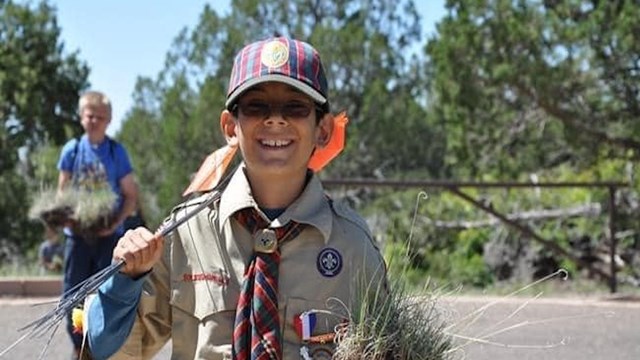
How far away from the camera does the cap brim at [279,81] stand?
2703mm

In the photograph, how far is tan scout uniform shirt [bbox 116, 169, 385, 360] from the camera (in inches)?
104

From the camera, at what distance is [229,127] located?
9.50ft

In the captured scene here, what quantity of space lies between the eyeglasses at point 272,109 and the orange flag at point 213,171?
22cm

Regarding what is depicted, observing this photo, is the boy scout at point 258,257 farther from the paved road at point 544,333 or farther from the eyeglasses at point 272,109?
the paved road at point 544,333

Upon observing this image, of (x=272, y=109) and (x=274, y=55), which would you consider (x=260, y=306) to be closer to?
(x=272, y=109)

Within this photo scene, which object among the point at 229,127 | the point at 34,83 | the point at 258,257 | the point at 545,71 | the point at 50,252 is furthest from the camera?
the point at 34,83

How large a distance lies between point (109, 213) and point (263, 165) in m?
4.51

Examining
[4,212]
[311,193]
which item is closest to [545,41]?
[311,193]

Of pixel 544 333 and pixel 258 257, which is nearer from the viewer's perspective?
pixel 258 257

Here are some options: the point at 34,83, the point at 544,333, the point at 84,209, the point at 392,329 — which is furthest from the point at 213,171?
the point at 34,83

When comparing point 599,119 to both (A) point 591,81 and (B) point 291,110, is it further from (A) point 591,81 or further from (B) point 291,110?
(B) point 291,110

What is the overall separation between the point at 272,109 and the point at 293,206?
21 cm

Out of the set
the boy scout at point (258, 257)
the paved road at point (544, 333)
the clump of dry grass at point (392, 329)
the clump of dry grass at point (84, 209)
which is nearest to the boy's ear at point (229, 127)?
the boy scout at point (258, 257)

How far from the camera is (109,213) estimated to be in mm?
7129
